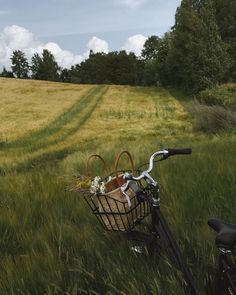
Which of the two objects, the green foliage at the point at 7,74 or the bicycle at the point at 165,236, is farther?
the green foliage at the point at 7,74

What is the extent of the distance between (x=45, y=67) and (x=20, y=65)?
801 cm

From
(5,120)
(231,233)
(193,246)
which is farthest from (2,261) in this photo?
(5,120)

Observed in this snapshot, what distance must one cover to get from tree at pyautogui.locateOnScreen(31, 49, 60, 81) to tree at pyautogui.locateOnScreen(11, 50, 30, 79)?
1675mm

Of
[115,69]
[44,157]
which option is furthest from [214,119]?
[115,69]

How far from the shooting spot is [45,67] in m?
103

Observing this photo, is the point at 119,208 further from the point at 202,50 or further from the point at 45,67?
the point at 45,67

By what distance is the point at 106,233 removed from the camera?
3641 millimetres

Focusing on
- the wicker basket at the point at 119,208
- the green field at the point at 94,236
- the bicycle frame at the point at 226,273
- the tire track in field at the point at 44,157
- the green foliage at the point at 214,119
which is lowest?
the tire track in field at the point at 44,157

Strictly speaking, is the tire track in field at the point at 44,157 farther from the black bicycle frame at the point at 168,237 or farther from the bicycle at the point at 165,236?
the black bicycle frame at the point at 168,237

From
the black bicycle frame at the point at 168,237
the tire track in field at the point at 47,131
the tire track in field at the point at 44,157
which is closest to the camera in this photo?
the black bicycle frame at the point at 168,237

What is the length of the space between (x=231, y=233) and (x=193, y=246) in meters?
1.12

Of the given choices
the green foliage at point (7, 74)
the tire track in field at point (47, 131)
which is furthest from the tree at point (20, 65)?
the tire track in field at point (47, 131)

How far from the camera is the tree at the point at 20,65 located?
10662cm

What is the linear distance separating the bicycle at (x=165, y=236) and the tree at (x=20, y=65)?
107061mm
